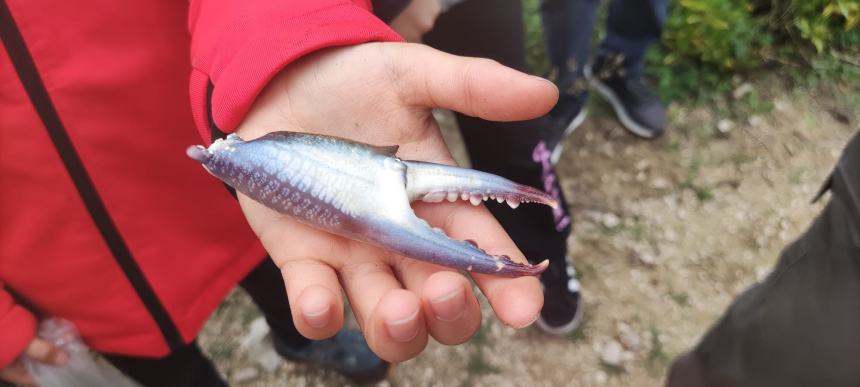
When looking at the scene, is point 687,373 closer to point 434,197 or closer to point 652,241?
point 434,197

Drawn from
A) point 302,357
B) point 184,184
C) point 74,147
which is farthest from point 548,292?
point 74,147

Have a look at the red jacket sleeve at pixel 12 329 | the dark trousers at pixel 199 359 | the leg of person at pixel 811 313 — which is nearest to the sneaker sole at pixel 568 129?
the dark trousers at pixel 199 359

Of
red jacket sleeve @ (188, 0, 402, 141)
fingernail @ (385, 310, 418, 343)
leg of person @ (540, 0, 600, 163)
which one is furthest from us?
leg of person @ (540, 0, 600, 163)

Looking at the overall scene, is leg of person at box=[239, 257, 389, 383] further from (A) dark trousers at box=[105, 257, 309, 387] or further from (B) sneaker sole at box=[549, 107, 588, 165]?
(B) sneaker sole at box=[549, 107, 588, 165]

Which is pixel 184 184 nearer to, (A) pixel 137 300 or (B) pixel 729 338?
(A) pixel 137 300

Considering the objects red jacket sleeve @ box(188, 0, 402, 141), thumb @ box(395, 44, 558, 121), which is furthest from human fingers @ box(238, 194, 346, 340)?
thumb @ box(395, 44, 558, 121)

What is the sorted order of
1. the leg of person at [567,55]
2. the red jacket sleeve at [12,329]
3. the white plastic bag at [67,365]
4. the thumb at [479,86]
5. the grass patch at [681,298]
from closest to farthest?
the thumb at [479,86] < the red jacket sleeve at [12,329] < the white plastic bag at [67,365] < the grass patch at [681,298] < the leg of person at [567,55]

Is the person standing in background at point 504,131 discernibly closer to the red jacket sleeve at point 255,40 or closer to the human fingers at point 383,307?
the red jacket sleeve at point 255,40
